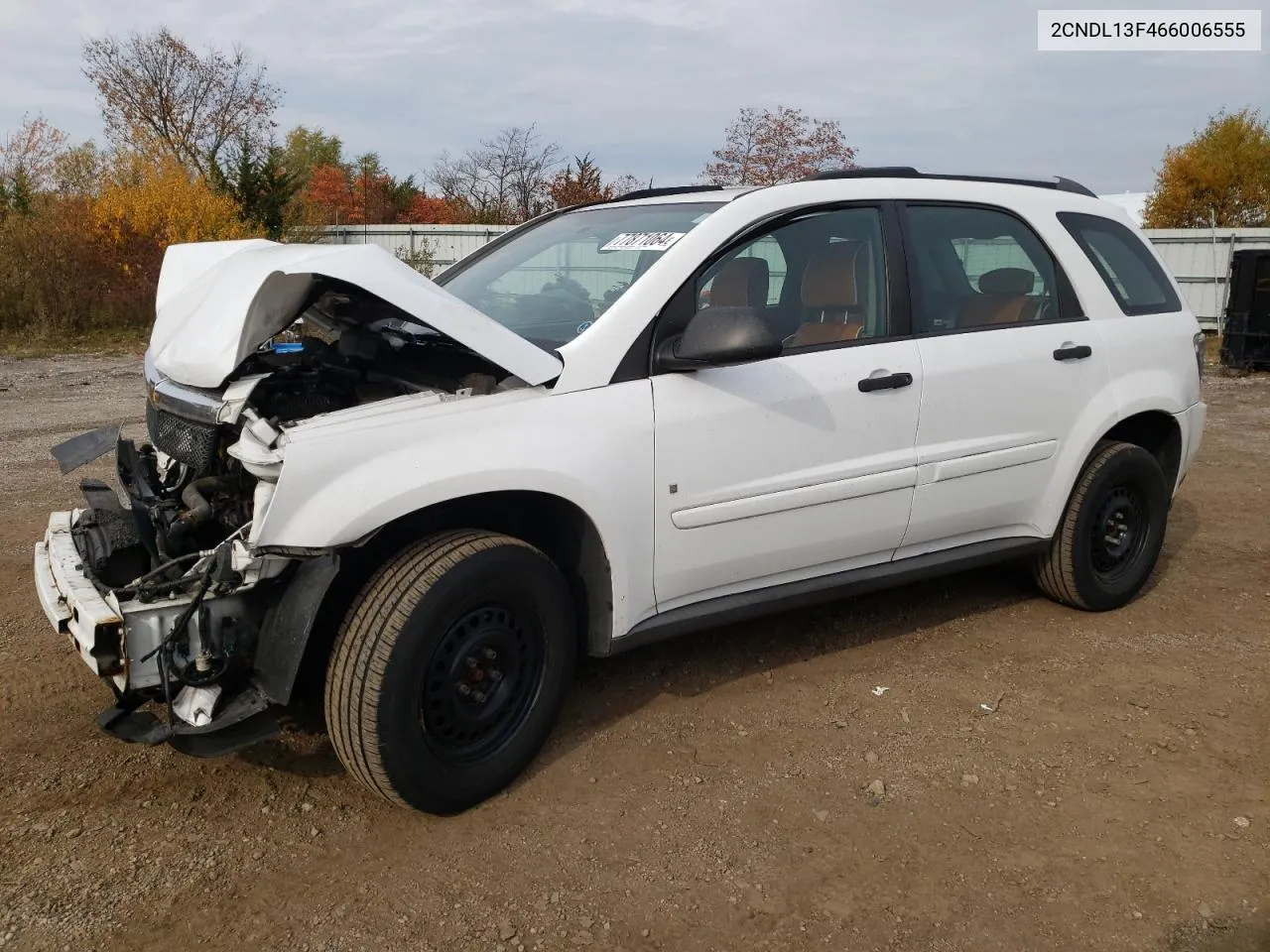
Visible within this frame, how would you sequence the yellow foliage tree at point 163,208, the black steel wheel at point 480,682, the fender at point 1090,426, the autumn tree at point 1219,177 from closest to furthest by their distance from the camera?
the black steel wheel at point 480,682 → the fender at point 1090,426 → the yellow foliage tree at point 163,208 → the autumn tree at point 1219,177

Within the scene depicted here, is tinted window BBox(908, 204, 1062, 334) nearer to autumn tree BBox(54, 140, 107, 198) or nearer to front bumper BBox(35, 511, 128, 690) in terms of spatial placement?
front bumper BBox(35, 511, 128, 690)

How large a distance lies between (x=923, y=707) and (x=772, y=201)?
1.91m

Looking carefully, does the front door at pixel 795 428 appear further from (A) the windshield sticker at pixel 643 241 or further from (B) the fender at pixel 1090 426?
(B) the fender at pixel 1090 426

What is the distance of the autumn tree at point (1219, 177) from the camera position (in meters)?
31.6

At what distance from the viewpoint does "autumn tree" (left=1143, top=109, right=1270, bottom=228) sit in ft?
104

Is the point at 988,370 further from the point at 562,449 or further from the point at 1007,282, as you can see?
the point at 562,449

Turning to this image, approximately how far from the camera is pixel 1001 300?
4.21m

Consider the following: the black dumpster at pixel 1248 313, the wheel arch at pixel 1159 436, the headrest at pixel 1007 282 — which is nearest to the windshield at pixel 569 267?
the headrest at pixel 1007 282

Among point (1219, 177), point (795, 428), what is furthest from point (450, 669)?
point (1219, 177)

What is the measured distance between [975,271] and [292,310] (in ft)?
8.77

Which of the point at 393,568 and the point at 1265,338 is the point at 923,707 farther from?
the point at 1265,338

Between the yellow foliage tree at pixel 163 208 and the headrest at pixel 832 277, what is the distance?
18353mm

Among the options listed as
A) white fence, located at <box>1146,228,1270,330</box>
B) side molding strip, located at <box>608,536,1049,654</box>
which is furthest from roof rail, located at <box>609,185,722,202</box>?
white fence, located at <box>1146,228,1270,330</box>

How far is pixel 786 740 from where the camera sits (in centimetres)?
351
